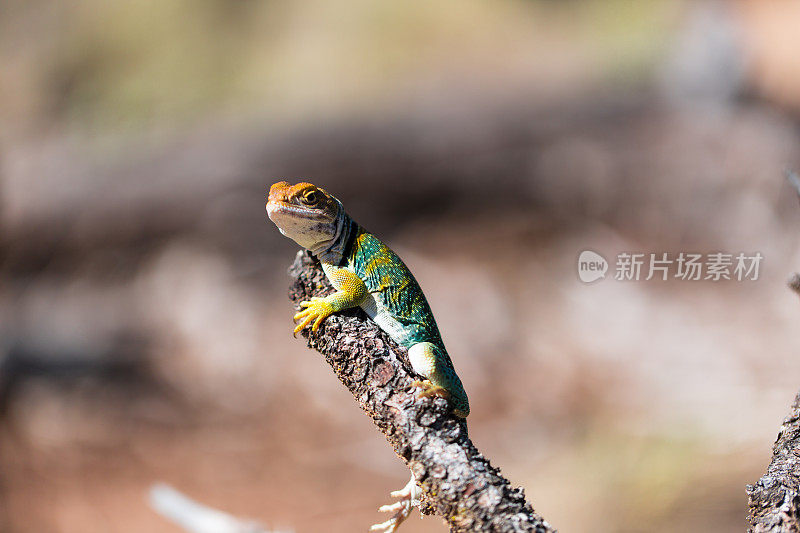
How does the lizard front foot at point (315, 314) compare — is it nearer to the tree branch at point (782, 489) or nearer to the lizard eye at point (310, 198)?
the lizard eye at point (310, 198)

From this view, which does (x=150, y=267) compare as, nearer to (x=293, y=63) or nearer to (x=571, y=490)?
(x=293, y=63)

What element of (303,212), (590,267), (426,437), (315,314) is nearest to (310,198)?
(303,212)

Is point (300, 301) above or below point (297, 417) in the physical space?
below

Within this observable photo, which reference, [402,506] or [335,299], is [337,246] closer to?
[335,299]

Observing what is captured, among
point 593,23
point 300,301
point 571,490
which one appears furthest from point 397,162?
point 300,301

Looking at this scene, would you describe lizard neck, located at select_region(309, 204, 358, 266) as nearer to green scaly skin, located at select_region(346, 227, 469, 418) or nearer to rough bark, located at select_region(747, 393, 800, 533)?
green scaly skin, located at select_region(346, 227, 469, 418)

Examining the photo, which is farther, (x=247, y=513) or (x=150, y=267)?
(x=150, y=267)

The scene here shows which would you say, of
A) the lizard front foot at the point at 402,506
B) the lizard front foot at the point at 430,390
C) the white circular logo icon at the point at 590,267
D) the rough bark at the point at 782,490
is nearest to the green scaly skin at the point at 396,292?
the lizard front foot at the point at 430,390
